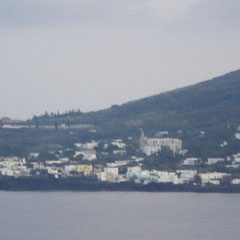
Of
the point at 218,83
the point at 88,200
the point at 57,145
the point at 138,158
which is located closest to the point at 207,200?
the point at 88,200

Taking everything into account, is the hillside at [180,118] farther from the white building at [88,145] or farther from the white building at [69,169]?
the white building at [69,169]

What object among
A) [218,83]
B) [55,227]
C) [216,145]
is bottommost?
[55,227]

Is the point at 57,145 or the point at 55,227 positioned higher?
the point at 57,145

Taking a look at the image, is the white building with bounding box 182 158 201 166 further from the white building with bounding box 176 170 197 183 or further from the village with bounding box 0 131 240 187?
the white building with bounding box 176 170 197 183

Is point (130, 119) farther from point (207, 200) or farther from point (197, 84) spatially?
point (207, 200)

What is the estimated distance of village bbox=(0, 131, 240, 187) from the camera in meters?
65.9

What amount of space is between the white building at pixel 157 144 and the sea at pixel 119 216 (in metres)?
11.3

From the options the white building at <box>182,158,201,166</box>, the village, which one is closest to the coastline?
the village

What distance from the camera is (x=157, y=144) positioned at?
7712cm

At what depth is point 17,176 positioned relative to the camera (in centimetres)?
6900

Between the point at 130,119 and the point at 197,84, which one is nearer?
the point at 130,119

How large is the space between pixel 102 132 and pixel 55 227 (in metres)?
35.6

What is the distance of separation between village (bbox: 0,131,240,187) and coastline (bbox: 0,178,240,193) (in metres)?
0.40

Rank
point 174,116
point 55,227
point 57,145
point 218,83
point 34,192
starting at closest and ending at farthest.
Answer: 1. point 55,227
2. point 34,192
3. point 57,145
4. point 174,116
5. point 218,83
